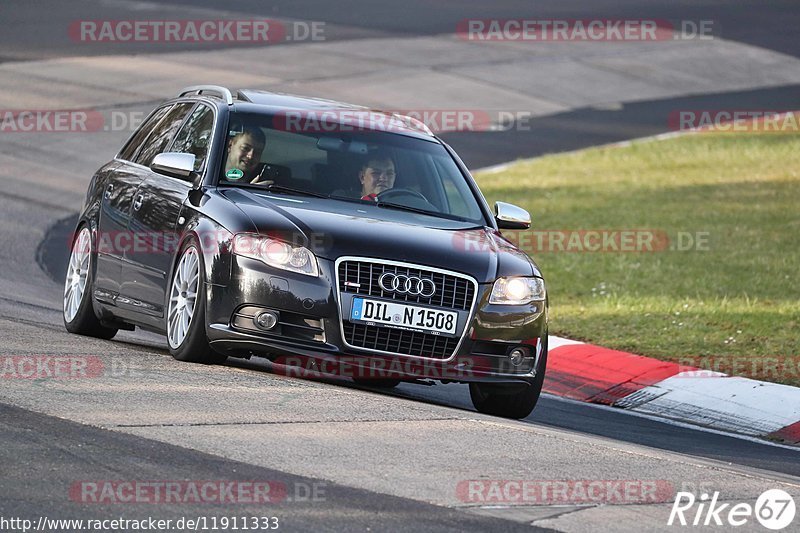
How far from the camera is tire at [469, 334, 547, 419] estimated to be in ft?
30.5

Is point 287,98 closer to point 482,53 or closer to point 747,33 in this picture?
point 482,53

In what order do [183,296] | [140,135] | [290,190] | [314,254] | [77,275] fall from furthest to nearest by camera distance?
[140,135], [77,275], [290,190], [183,296], [314,254]

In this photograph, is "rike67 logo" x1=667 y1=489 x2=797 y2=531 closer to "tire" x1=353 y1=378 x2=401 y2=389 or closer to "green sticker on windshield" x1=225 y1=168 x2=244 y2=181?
"green sticker on windshield" x1=225 y1=168 x2=244 y2=181

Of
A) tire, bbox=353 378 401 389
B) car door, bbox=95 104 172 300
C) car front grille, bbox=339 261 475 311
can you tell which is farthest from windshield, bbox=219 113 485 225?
tire, bbox=353 378 401 389

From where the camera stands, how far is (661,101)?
31.5 meters

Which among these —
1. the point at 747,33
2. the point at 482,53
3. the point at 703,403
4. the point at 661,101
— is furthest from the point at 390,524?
the point at 747,33

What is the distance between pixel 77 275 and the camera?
11000mm

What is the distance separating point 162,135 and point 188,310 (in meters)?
2.10

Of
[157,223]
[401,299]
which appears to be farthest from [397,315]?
[157,223]

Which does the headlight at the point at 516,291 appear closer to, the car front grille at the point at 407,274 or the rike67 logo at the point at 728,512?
the car front grille at the point at 407,274

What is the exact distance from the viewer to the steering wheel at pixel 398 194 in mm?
9820

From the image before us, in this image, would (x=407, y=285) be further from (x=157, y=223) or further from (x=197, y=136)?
(x=197, y=136)

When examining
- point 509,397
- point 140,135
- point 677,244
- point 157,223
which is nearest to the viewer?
point 509,397

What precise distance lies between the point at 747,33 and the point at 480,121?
49.0 ft
